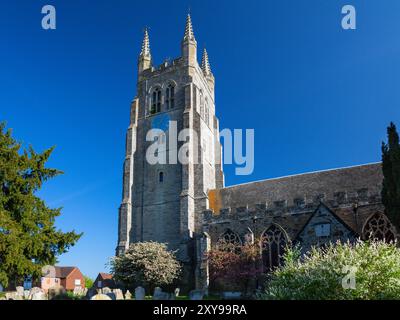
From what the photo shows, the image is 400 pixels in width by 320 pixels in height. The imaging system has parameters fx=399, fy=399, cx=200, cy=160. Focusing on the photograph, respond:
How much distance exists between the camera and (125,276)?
3111 centimetres

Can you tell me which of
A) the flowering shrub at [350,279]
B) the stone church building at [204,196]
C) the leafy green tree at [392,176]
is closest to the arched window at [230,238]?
the stone church building at [204,196]

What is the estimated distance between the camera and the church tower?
3506 centimetres

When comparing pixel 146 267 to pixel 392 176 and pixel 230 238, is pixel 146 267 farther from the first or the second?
pixel 392 176

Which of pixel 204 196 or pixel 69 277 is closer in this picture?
pixel 204 196

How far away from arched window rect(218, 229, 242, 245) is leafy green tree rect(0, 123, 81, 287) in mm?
11169

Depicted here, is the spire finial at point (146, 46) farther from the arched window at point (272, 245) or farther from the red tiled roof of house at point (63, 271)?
the red tiled roof of house at point (63, 271)

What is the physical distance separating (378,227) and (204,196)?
48.3ft

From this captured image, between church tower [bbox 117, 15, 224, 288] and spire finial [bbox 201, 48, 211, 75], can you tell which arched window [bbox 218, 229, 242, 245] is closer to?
church tower [bbox 117, 15, 224, 288]

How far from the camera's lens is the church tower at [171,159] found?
3506 cm

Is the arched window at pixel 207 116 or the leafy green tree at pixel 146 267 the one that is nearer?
the leafy green tree at pixel 146 267

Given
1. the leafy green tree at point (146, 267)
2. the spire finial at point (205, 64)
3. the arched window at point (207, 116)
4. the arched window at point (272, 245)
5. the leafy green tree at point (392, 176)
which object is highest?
the spire finial at point (205, 64)

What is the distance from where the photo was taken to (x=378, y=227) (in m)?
25.4

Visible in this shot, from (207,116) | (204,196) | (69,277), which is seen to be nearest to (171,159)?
(204,196)
